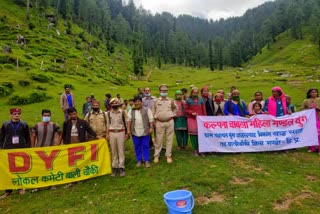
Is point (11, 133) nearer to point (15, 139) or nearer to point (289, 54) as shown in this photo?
point (15, 139)

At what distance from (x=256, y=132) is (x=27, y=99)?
21.1 m

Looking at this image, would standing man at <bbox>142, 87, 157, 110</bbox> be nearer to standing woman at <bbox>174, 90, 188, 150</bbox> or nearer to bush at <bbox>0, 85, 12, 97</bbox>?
standing woman at <bbox>174, 90, 188, 150</bbox>

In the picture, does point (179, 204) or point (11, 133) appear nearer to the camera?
point (179, 204)

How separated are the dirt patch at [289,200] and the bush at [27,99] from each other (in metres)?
23.3

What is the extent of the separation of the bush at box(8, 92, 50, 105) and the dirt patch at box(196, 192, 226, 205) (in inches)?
858

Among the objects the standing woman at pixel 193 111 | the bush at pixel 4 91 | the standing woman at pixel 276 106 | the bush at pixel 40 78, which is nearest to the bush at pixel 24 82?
the bush at pixel 4 91

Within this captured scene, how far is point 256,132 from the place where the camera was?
11102 mm

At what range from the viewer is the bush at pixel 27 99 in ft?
81.3

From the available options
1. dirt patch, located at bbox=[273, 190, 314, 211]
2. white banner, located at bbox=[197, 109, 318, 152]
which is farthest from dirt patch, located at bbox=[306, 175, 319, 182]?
white banner, located at bbox=[197, 109, 318, 152]

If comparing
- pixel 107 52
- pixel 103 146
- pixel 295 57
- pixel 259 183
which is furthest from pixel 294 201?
pixel 295 57

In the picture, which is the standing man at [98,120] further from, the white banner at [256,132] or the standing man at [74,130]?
the white banner at [256,132]

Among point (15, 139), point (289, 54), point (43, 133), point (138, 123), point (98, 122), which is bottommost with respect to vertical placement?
point (15, 139)

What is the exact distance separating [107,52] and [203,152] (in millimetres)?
87359

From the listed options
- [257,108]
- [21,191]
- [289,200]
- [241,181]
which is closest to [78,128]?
[21,191]
